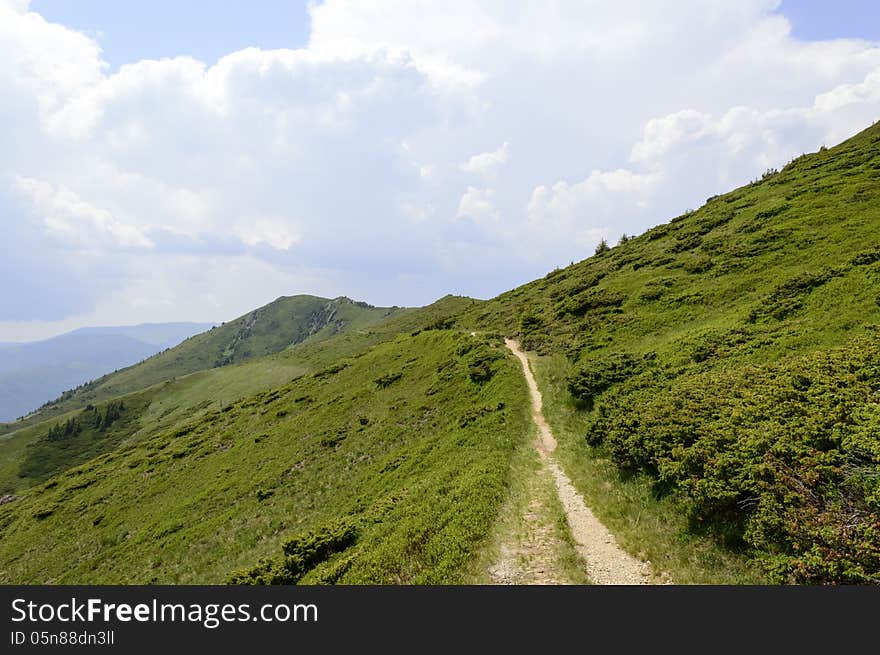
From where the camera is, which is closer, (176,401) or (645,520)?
(645,520)

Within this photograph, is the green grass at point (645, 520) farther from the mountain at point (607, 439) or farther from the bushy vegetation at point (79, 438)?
the bushy vegetation at point (79, 438)

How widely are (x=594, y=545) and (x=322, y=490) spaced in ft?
69.8

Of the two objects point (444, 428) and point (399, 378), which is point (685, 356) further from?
point (399, 378)

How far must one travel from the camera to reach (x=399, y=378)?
4525cm

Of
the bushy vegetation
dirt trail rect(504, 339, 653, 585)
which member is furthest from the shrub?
the bushy vegetation

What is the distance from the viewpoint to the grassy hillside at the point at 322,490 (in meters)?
15.8

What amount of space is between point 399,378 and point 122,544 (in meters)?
28.8

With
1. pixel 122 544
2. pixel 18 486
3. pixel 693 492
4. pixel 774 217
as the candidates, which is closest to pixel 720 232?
pixel 774 217

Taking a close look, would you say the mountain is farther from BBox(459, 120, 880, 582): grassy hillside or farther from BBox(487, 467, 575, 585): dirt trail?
BBox(487, 467, 575, 585): dirt trail

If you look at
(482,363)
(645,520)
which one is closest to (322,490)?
(482,363)

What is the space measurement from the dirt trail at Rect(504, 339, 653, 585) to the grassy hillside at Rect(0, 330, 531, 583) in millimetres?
2756

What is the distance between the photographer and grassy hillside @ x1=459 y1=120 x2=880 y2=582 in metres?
10.5

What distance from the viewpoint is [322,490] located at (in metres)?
28.4

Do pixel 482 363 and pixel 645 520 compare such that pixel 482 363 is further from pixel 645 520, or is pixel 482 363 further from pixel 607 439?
pixel 645 520
